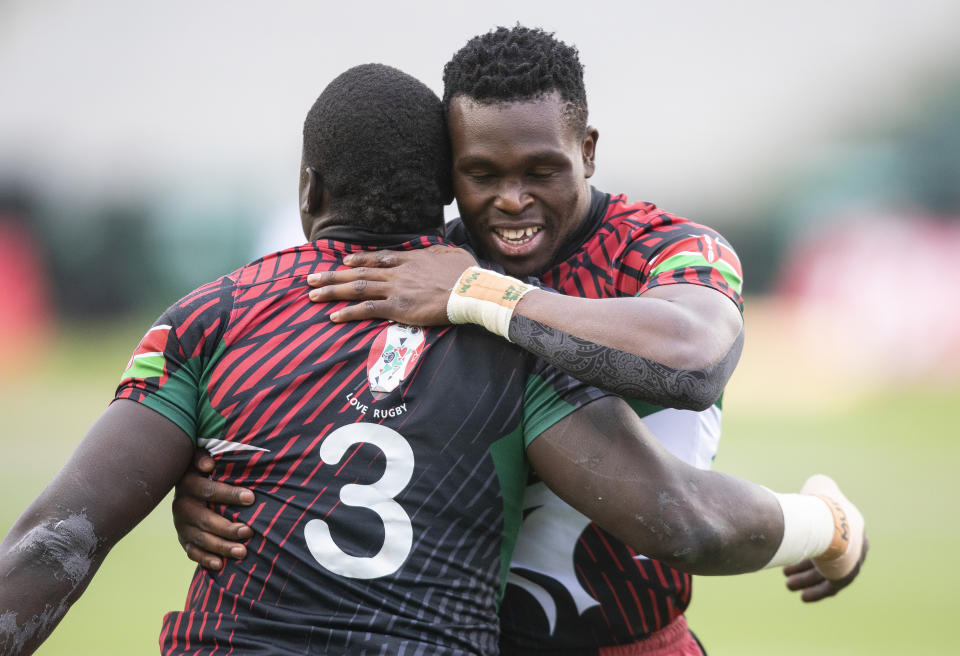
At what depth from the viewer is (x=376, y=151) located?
8.43 feet

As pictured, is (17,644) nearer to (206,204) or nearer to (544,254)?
(544,254)

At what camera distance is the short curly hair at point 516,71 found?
2867 mm

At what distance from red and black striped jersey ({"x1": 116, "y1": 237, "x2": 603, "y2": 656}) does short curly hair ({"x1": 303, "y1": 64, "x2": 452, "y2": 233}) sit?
0.29 m

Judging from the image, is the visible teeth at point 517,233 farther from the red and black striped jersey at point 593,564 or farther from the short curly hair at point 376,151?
the short curly hair at point 376,151

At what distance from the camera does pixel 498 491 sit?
2404 mm

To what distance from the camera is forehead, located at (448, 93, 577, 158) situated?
2822 mm

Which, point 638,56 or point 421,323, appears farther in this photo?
point 638,56

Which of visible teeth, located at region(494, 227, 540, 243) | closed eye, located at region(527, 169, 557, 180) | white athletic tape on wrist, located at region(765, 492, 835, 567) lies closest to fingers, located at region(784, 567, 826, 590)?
white athletic tape on wrist, located at region(765, 492, 835, 567)

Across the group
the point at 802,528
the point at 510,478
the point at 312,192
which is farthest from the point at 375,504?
the point at 802,528

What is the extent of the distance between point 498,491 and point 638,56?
22757mm

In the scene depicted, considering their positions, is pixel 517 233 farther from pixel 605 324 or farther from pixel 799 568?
pixel 799 568

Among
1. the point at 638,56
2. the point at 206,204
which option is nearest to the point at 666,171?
the point at 638,56

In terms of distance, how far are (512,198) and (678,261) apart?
485mm

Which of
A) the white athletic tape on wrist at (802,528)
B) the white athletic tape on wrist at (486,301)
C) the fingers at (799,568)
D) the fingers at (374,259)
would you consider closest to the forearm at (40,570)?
the fingers at (374,259)
